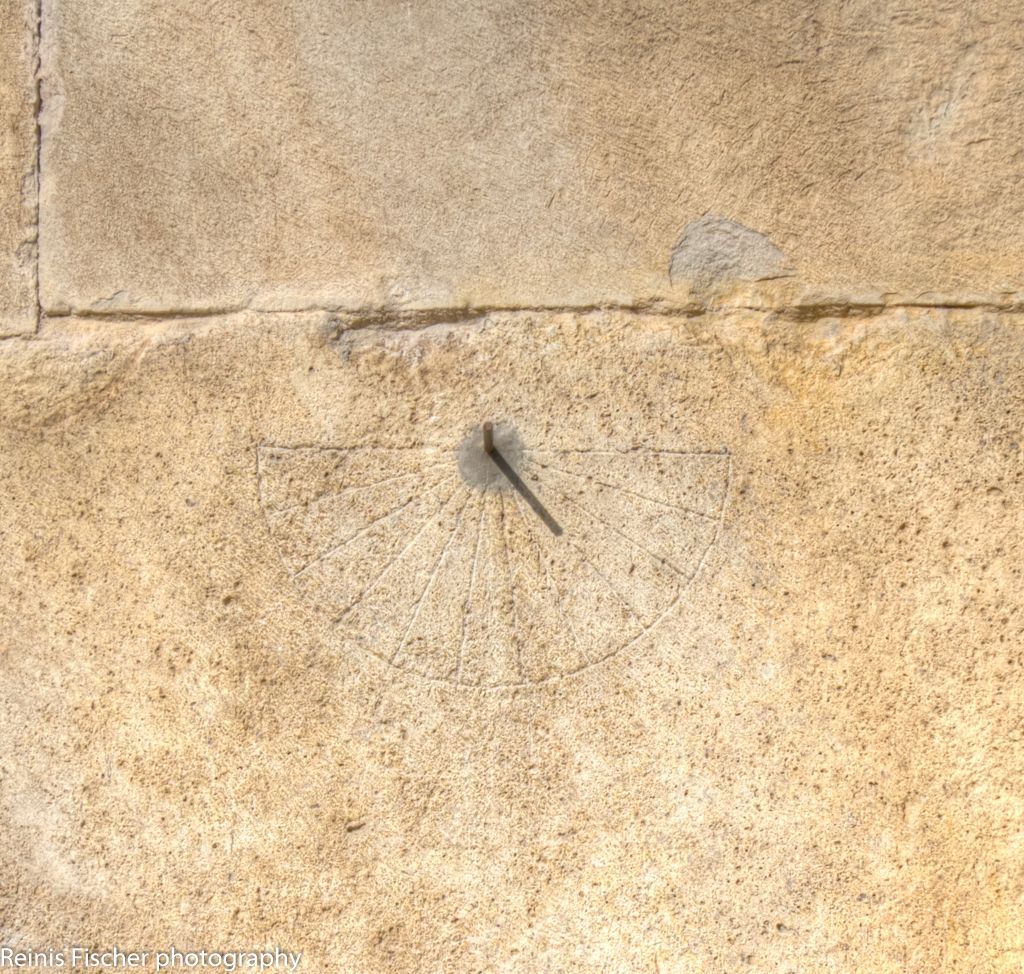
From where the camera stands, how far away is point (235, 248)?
7.65 feet

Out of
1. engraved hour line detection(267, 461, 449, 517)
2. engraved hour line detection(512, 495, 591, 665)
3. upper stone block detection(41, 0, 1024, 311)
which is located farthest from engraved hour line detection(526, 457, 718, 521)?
upper stone block detection(41, 0, 1024, 311)

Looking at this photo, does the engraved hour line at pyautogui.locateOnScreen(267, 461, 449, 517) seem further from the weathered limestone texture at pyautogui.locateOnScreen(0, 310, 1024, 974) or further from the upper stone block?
the upper stone block

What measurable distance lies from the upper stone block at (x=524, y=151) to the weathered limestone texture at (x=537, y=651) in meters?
0.16

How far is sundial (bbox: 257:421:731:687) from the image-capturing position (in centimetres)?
223

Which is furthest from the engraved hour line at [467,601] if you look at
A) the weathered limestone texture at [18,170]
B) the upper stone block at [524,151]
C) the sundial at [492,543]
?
the weathered limestone texture at [18,170]

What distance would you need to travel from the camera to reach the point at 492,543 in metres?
2.23

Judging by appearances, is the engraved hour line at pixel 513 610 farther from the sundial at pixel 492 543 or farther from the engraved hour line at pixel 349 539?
the engraved hour line at pixel 349 539

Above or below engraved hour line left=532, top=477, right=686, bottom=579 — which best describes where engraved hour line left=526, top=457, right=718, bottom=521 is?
above

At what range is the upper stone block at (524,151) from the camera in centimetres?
230

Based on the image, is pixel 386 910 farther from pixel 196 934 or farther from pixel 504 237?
pixel 504 237

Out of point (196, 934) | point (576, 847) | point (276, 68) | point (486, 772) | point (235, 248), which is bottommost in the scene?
point (196, 934)

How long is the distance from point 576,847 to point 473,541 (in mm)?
725

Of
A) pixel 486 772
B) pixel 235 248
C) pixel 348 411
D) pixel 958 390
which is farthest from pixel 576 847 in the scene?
pixel 235 248

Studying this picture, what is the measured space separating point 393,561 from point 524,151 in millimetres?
1017
